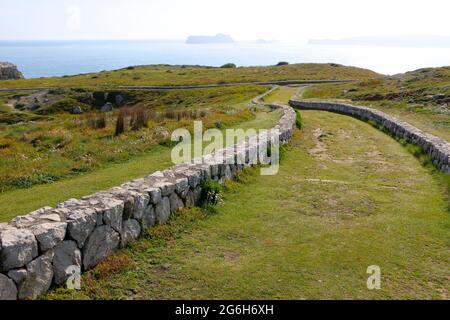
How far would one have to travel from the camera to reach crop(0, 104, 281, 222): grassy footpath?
1131 centimetres

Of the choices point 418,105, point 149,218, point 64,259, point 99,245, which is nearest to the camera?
point 64,259

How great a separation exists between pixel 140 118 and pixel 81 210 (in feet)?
56.2

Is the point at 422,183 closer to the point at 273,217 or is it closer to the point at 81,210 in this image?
the point at 273,217

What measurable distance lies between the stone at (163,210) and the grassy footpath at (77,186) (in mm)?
3262

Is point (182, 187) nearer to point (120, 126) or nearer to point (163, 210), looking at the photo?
point (163, 210)

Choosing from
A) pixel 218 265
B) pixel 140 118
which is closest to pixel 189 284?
pixel 218 265

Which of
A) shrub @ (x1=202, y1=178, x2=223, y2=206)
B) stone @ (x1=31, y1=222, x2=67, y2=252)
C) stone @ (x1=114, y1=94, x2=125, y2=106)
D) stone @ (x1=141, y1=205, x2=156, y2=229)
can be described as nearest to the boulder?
stone @ (x1=31, y1=222, x2=67, y2=252)

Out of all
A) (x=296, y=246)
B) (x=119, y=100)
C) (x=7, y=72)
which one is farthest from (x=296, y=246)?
(x=7, y=72)

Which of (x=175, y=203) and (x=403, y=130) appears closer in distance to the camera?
(x=175, y=203)

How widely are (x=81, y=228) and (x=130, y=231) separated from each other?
1428 mm

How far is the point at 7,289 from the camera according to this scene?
6379 mm

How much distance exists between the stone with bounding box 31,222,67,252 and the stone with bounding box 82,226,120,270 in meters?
0.70

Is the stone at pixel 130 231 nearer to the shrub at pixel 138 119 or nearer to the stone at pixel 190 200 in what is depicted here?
the stone at pixel 190 200

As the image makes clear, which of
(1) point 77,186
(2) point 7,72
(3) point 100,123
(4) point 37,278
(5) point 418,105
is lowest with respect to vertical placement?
(1) point 77,186
